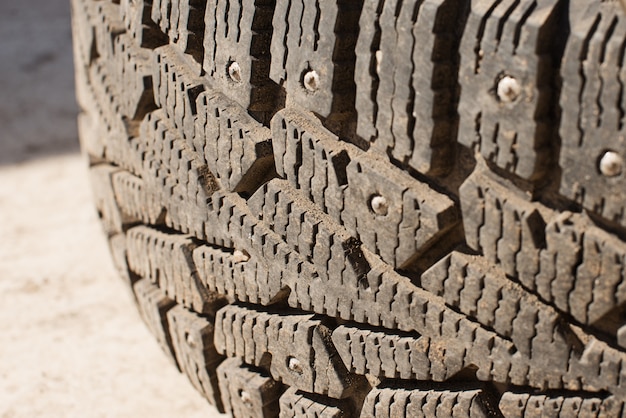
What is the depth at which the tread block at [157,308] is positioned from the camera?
49.5 inches

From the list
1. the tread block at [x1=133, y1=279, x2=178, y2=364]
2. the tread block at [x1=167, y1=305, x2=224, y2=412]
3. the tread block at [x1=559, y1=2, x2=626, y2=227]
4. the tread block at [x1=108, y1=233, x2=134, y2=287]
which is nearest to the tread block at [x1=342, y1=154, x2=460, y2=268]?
the tread block at [x1=559, y1=2, x2=626, y2=227]

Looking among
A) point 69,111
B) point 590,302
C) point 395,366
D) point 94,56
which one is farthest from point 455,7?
point 69,111

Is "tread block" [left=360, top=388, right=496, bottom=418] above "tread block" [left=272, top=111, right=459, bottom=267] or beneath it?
beneath

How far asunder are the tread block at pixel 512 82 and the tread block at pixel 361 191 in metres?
0.09

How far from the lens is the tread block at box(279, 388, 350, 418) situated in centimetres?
101

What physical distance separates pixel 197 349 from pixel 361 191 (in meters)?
0.44

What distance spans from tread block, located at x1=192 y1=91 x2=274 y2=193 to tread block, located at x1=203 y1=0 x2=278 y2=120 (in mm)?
18

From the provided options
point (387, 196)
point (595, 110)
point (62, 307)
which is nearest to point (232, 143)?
point (387, 196)

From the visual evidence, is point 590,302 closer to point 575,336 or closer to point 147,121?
point 575,336

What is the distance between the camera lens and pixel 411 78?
2.53 feet

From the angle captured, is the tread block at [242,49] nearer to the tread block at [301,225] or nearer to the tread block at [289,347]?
the tread block at [301,225]

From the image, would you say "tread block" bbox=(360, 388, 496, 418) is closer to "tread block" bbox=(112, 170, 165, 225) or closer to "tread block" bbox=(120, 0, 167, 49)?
"tread block" bbox=(112, 170, 165, 225)

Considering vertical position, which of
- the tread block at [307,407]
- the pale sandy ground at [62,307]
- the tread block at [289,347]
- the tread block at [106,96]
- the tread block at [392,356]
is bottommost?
the pale sandy ground at [62,307]

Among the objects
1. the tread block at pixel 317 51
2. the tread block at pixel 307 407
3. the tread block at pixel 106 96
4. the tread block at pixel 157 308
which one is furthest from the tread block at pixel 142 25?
the tread block at pixel 307 407
